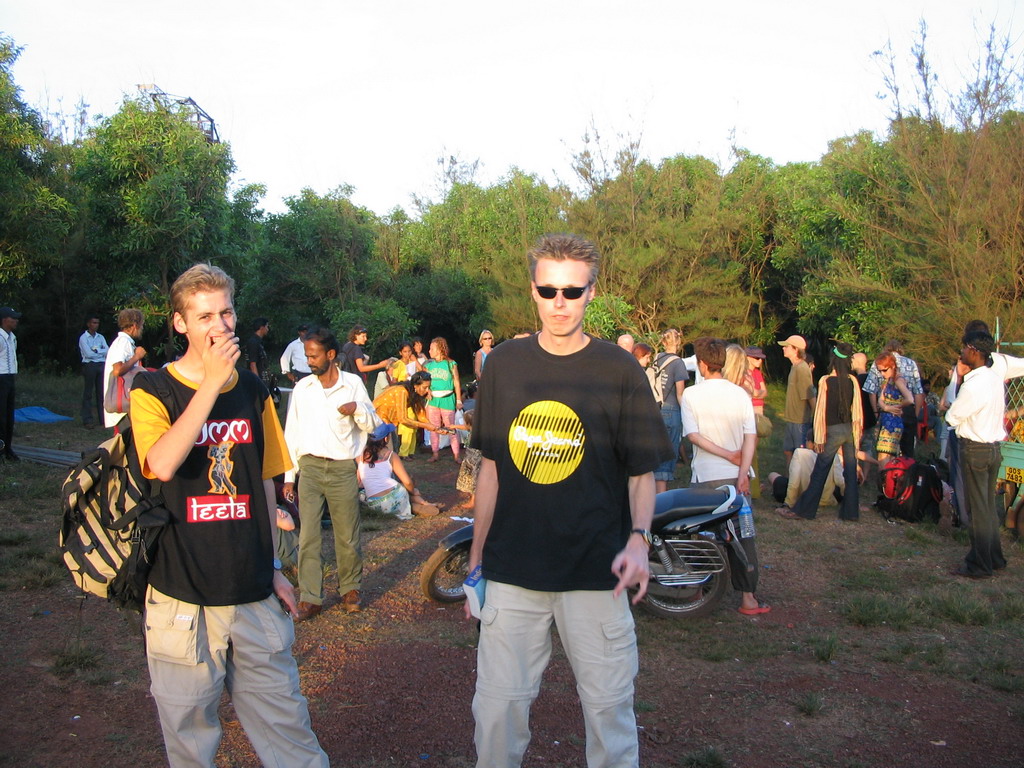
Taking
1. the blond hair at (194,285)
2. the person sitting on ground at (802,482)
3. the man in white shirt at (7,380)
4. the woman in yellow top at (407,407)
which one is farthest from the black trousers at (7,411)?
the person sitting on ground at (802,482)

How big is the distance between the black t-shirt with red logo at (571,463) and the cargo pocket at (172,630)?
3.21ft

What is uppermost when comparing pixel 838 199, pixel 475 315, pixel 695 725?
pixel 838 199

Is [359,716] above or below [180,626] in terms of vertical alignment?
below

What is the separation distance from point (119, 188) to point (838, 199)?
51.5 ft

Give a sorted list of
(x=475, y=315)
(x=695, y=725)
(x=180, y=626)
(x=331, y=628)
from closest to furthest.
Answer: (x=180, y=626) < (x=695, y=725) < (x=331, y=628) < (x=475, y=315)

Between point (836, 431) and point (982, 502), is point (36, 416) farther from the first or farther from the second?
point (982, 502)

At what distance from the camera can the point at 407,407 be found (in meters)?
10.6

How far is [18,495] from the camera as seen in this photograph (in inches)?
341

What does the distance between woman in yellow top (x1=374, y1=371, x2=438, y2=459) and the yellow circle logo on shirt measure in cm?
725

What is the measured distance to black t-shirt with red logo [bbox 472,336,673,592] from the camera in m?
2.74

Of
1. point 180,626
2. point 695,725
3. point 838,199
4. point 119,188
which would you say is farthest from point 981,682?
point 119,188

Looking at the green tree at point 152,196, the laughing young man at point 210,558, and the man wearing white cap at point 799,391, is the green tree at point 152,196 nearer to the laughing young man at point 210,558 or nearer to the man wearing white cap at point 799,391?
the man wearing white cap at point 799,391

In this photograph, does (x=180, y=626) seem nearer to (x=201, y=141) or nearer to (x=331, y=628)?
(x=331, y=628)

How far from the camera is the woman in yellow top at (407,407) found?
33.8 ft
